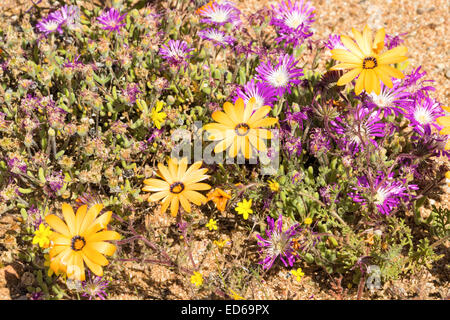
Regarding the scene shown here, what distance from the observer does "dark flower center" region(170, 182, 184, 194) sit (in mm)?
2449

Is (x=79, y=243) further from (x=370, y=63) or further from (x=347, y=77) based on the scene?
(x=370, y=63)

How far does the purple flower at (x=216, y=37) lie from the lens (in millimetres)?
3115

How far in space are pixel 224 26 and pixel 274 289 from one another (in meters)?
1.73

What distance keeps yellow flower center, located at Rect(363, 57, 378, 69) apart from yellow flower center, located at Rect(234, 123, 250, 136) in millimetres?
688

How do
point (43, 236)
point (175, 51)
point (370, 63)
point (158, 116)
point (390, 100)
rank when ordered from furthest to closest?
point (175, 51) < point (390, 100) < point (158, 116) < point (370, 63) < point (43, 236)

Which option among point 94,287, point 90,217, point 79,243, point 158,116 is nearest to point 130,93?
point 158,116

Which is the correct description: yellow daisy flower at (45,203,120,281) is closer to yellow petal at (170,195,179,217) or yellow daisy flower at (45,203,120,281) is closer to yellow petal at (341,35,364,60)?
yellow petal at (170,195,179,217)

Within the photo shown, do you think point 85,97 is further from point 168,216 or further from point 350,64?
point 350,64

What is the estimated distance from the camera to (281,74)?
2957 mm

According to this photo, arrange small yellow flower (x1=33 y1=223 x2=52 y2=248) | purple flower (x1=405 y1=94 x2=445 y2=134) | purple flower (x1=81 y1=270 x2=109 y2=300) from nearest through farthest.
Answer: small yellow flower (x1=33 y1=223 x2=52 y2=248) < purple flower (x1=81 y1=270 x2=109 y2=300) < purple flower (x1=405 y1=94 x2=445 y2=134)

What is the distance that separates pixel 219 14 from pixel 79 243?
183cm

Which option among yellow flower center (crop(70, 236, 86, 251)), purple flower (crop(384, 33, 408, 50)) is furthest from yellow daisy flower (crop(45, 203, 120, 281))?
purple flower (crop(384, 33, 408, 50))

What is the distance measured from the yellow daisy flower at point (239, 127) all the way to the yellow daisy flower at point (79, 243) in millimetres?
709

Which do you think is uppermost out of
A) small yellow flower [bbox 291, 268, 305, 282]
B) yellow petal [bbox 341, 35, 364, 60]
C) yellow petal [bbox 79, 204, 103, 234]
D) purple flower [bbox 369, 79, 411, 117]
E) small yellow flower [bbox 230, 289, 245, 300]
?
yellow petal [bbox 341, 35, 364, 60]
